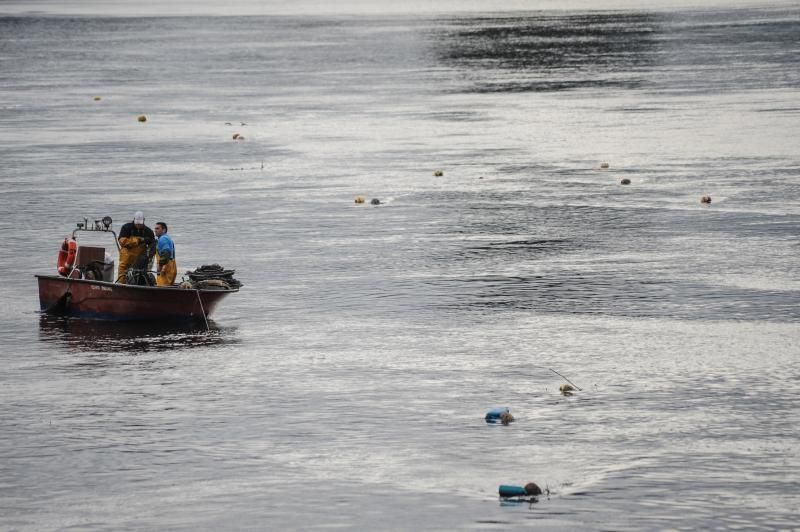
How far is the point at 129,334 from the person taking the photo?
110ft

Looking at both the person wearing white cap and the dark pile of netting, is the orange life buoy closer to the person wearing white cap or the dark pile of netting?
the person wearing white cap

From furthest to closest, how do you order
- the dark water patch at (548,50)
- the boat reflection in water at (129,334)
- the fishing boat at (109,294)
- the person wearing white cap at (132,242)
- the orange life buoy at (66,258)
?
the dark water patch at (548,50)
the orange life buoy at (66,258)
the person wearing white cap at (132,242)
the fishing boat at (109,294)
the boat reflection in water at (129,334)

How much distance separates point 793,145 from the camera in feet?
203

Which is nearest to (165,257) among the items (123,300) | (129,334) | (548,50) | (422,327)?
(123,300)

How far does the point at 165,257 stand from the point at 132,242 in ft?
3.58

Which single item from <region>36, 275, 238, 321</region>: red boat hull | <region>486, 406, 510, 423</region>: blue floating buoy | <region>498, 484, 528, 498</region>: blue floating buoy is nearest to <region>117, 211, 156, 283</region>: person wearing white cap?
<region>36, 275, 238, 321</region>: red boat hull

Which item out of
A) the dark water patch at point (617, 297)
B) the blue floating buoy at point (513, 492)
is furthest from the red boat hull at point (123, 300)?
the blue floating buoy at point (513, 492)

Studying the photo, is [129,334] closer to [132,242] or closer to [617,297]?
[132,242]

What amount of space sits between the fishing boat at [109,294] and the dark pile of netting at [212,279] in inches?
0.9

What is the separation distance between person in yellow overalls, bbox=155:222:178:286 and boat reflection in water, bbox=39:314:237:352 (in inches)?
40.9

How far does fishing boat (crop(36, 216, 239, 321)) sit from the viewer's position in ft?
109

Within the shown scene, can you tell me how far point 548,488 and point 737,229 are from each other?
76.4 feet

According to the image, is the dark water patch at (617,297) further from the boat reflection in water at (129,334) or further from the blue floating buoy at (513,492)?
the blue floating buoy at (513,492)

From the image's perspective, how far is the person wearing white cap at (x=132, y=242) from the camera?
1342 inches
